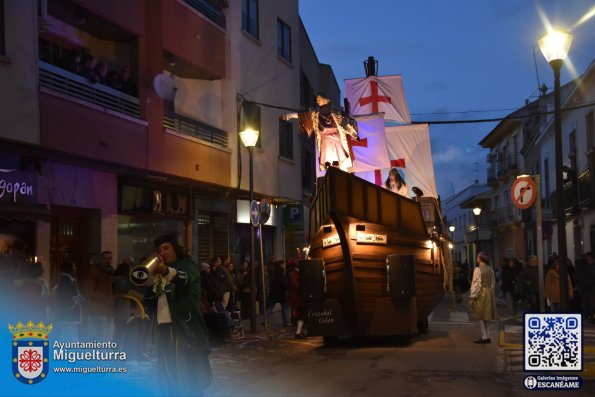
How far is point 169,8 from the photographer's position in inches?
813

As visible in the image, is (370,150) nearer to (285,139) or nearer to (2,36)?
(285,139)

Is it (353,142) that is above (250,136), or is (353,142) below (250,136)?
above

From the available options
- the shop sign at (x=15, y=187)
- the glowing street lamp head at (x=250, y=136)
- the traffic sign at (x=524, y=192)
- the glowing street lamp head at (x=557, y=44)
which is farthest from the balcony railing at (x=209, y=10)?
the glowing street lamp head at (x=557, y=44)

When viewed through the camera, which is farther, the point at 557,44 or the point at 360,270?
the point at 360,270

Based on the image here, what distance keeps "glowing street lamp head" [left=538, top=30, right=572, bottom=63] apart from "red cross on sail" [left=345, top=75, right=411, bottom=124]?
17745mm

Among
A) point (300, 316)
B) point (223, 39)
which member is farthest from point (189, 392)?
point (223, 39)

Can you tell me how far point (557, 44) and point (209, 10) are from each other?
42.7 feet

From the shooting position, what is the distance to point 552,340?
9.02 metres

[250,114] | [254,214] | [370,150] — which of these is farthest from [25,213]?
[370,150]

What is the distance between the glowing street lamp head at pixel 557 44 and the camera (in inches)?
491

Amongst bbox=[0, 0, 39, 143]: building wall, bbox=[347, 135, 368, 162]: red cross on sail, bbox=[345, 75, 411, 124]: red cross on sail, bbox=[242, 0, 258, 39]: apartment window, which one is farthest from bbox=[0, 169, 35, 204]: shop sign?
bbox=[345, 75, 411, 124]: red cross on sail

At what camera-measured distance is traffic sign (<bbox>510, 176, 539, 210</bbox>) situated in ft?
47.8

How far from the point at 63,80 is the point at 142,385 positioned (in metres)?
8.36

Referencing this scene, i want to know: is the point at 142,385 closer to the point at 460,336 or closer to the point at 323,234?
the point at 323,234
